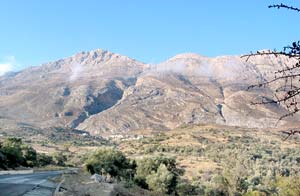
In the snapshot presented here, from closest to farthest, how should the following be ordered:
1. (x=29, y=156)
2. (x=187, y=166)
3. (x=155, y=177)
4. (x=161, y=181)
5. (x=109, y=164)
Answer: (x=109, y=164) → (x=161, y=181) → (x=155, y=177) → (x=29, y=156) → (x=187, y=166)

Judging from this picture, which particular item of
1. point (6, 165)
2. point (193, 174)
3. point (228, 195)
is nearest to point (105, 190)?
point (6, 165)

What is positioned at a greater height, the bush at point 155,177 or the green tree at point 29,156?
the green tree at point 29,156

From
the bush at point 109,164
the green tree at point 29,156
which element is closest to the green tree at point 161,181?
the bush at point 109,164

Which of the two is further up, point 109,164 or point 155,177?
point 109,164

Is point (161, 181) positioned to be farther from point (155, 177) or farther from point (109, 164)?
point (109, 164)

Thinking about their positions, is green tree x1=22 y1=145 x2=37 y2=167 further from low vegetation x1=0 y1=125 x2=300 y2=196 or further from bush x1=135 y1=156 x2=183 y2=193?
bush x1=135 y1=156 x2=183 y2=193

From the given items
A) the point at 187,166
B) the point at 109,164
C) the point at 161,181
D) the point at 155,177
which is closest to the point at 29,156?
the point at 109,164

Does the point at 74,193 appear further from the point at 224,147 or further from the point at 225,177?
the point at 224,147

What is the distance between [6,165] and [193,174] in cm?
7147

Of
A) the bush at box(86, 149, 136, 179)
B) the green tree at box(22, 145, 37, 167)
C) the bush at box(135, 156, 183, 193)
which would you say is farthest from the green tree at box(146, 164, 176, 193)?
the green tree at box(22, 145, 37, 167)

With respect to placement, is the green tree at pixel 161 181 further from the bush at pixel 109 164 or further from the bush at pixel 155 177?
the bush at pixel 109 164

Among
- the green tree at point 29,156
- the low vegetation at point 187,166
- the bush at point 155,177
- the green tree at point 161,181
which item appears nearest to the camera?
the low vegetation at point 187,166

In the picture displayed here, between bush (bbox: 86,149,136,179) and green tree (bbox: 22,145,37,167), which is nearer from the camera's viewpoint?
bush (bbox: 86,149,136,179)

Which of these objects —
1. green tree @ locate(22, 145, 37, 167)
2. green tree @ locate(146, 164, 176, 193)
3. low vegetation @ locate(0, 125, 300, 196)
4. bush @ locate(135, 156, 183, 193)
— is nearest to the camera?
low vegetation @ locate(0, 125, 300, 196)
